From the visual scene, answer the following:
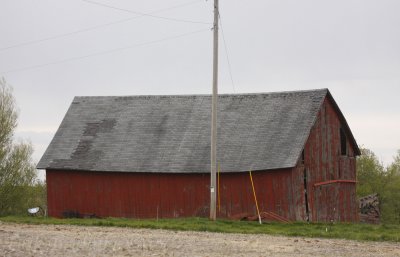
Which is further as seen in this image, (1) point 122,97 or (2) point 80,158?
(1) point 122,97

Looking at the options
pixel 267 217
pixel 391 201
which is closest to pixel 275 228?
pixel 267 217

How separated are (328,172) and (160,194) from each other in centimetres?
861

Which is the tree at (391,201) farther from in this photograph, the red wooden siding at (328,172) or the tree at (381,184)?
the red wooden siding at (328,172)

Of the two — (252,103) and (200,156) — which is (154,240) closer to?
(200,156)

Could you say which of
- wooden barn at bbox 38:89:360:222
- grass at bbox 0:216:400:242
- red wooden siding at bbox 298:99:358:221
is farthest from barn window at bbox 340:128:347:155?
grass at bbox 0:216:400:242

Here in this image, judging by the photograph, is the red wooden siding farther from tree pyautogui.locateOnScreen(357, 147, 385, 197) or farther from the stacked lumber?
tree pyautogui.locateOnScreen(357, 147, 385, 197)

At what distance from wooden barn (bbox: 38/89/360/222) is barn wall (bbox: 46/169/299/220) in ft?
0.16

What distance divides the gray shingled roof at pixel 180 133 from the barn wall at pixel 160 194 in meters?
0.62

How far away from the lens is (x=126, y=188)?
40594 mm

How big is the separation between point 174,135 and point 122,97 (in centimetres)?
580

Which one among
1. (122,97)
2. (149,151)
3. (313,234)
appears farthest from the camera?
(122,97)

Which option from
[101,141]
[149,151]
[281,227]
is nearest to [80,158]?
[101,141]

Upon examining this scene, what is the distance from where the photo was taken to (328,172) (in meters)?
39.9

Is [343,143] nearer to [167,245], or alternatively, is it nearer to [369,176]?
[167,245]
